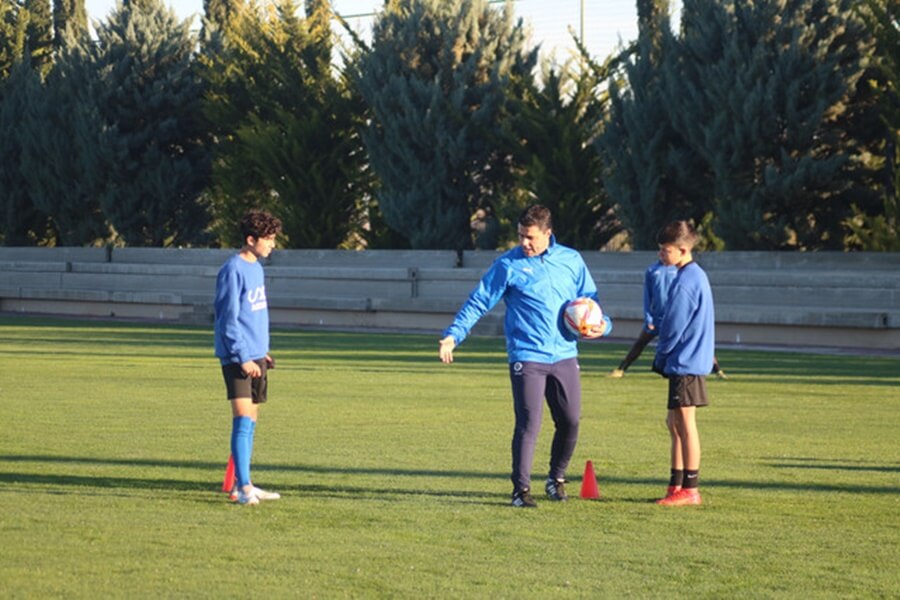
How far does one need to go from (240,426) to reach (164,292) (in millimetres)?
30731

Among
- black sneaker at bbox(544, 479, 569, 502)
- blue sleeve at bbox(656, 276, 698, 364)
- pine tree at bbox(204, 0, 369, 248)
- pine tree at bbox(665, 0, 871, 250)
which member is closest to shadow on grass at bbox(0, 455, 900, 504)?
black sneaker at bbox(544, 479, 569, 502)

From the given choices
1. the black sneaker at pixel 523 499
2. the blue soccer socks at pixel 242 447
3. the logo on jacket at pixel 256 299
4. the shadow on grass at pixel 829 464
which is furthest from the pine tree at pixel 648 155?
the blue soccer socks at pixel 242 447

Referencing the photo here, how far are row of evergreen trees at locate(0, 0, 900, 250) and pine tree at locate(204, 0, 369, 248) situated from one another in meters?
0.06

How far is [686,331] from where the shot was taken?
378 inches

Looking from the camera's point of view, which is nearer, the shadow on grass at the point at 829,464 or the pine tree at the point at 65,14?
the shadow on grass at the point at 829,464

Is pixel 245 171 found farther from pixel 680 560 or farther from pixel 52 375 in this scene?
pixel 680 560

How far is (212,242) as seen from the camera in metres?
43.5

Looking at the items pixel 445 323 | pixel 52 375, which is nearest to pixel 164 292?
pixel 445 323

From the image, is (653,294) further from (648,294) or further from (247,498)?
(247,498)

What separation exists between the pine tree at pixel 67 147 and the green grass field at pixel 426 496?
24226 millimetres

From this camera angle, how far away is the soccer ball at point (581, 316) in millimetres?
9344

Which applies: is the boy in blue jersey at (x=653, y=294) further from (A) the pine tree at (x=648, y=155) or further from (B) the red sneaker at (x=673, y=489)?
(A) the pine tree at (x=648, y=155)

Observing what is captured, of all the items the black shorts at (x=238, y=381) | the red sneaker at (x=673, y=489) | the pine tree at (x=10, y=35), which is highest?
the pine tree at (x=10, y=35)

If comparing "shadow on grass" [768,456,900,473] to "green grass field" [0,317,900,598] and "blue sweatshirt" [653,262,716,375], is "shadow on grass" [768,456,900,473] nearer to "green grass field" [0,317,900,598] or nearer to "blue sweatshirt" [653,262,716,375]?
"green grass field" [0,317,900,598]
